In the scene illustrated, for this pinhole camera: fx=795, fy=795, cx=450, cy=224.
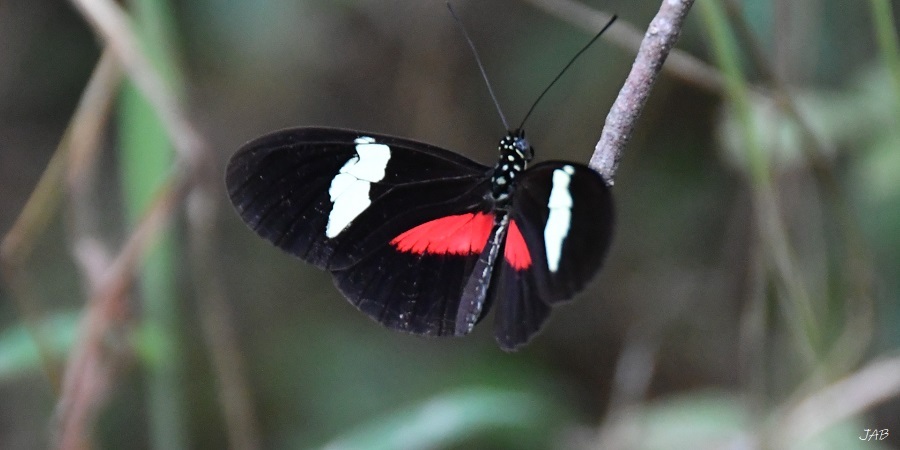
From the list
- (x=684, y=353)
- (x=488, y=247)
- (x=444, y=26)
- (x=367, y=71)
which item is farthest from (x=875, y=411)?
(x=367, y=71)

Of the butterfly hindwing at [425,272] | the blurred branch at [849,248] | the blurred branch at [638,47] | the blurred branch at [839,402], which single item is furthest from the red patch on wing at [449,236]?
the blurred branch at [839,402]

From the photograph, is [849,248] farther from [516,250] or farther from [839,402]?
[516,250]

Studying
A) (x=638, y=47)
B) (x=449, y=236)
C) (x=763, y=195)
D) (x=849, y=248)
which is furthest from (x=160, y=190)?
(x=849, y=248)

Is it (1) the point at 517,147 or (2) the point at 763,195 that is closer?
(1) the point at 517,147

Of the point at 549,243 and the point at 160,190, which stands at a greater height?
the point at 160,190

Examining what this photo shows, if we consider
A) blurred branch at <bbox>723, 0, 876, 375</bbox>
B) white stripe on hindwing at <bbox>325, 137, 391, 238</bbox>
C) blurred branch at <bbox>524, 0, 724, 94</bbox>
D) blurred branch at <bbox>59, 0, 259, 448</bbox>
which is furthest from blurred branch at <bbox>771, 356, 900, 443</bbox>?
blurred branch at <bbox>59, 0, 259, 448</bbox>

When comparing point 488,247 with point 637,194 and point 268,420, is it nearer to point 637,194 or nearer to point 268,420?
point 637,194

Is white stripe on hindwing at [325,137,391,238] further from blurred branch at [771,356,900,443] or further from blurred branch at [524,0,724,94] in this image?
blurred branch at [771,356,900,443]
